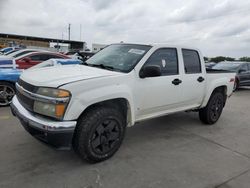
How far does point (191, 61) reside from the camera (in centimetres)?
479

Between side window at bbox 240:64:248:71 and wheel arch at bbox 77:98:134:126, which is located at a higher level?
side window at bbox 240:64:248:71

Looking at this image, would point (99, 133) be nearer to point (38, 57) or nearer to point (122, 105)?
point (122, 105)

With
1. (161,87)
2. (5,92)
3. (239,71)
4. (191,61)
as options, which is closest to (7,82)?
(5,92)

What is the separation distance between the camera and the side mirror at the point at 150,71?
357cm

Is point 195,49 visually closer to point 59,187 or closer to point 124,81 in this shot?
point 124,81

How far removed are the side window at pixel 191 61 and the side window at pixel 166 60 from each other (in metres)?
0.31

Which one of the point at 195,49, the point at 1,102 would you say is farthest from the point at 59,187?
the point at 1,102

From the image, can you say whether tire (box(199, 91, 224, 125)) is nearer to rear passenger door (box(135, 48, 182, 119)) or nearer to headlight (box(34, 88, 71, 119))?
rear passenger door (box(135, 48, 182, 119))

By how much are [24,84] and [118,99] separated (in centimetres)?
138

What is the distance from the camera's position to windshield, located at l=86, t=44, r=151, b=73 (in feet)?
12.4

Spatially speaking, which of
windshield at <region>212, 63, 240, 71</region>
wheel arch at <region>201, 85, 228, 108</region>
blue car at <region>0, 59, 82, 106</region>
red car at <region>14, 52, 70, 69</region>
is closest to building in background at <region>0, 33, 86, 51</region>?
red car at <region>14, 52, 70, 69</region>

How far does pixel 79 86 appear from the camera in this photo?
9.66ft

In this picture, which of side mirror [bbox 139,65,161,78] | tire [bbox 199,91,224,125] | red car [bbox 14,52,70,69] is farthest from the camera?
red car [bbox 14,52,70,69]

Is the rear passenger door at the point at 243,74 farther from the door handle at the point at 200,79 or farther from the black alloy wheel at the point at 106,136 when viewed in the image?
the black alloy wheel at the point at 106,136
